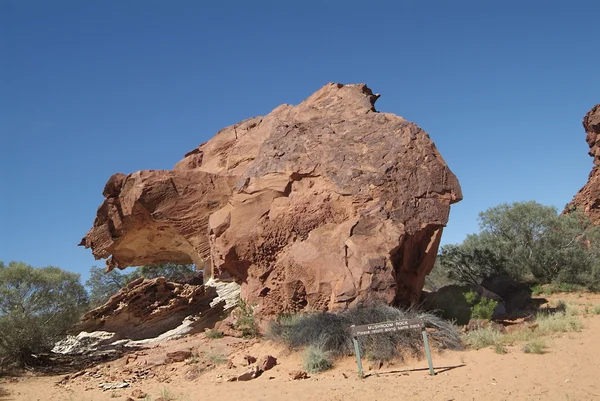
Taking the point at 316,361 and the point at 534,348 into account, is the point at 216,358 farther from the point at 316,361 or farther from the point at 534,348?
the point at 534,348

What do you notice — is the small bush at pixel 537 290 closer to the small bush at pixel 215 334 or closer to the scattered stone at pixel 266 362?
the small bush at pixel 215 334

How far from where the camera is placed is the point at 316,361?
918 cm

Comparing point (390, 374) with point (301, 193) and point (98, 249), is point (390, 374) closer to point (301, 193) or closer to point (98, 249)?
point (301, 193)

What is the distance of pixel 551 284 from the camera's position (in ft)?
63.1

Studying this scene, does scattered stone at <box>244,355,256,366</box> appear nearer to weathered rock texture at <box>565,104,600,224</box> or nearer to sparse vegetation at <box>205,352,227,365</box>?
sparse vegetation at <box>205,352,227,365</box>

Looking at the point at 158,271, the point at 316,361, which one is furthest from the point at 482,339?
the point at 158,271

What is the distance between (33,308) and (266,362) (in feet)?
25.2

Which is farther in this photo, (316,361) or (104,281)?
(104,281)

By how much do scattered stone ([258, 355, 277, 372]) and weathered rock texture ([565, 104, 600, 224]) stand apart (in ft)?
91.0

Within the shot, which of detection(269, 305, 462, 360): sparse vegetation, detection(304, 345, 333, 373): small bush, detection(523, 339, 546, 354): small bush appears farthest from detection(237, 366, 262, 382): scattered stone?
detection(523, 339, 546, 354): small bush

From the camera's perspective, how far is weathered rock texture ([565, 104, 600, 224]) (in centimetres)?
3044

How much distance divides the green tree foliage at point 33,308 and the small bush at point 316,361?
8.06 metres

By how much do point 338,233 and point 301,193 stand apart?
177 centimetres

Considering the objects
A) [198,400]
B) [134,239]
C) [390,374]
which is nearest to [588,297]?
[390,374]
